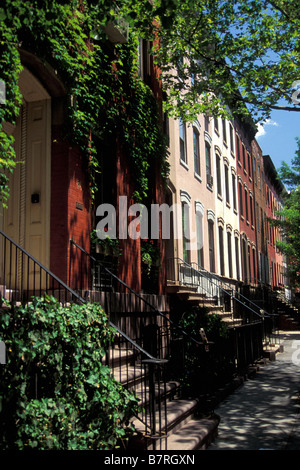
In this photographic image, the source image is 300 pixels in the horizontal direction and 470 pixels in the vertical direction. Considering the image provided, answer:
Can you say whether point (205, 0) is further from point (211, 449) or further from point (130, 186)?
point (211, 449)

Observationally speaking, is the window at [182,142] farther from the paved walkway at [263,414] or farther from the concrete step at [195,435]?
the concrete step at [195,435]

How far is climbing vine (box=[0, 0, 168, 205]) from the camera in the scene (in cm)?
625

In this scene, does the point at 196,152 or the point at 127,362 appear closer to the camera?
the point at 127,362

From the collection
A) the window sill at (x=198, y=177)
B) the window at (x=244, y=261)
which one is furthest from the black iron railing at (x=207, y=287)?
the window at (x=244, y=261)

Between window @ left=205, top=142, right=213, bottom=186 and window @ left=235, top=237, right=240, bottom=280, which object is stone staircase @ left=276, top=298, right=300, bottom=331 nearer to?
window @ left=235, top=237, right=240, bottom=280

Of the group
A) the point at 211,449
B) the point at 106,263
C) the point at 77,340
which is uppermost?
the point at 106,263

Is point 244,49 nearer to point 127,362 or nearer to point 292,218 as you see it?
point 127,362

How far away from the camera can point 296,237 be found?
91.9 feet

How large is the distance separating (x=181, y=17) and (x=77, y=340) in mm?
11363

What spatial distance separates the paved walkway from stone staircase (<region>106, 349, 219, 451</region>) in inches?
9.8

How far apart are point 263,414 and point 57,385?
15.1 feet

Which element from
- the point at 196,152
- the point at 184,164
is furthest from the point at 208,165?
the point at 184,164

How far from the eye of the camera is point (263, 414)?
7.70 metres
